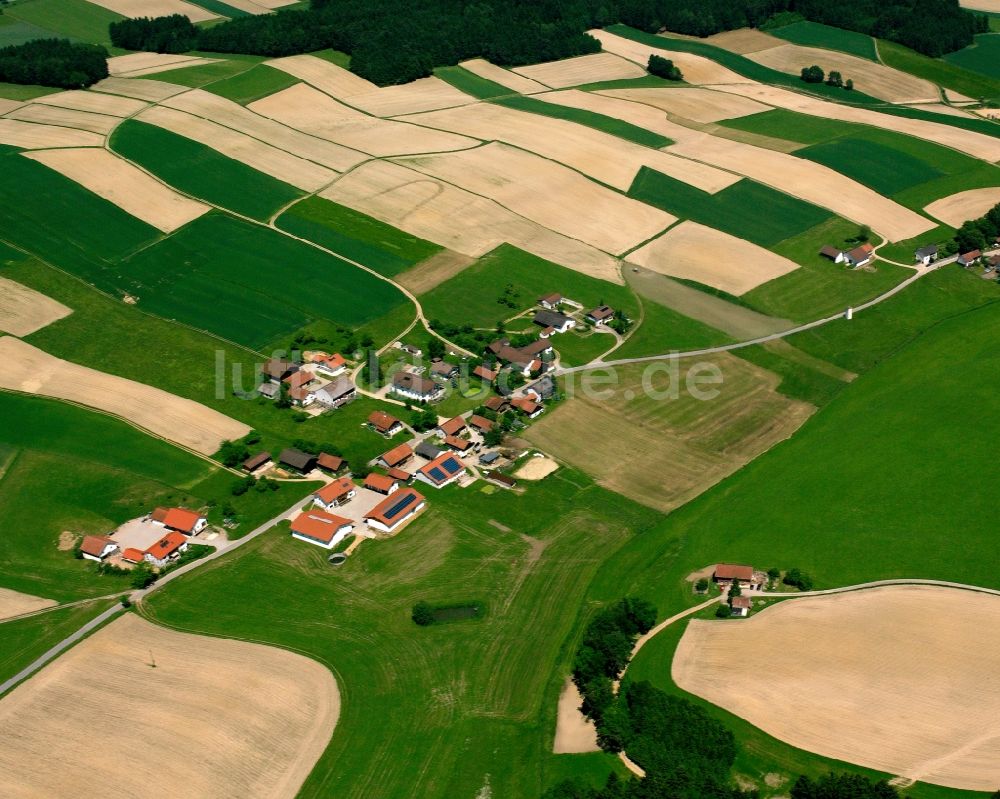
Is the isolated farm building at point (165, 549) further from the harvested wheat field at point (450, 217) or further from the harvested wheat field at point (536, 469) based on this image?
the harvested wheat field at point (450, 217)

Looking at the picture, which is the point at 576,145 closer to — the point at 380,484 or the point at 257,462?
the point at 380,484

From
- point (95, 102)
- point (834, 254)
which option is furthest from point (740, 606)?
point (95, 102)

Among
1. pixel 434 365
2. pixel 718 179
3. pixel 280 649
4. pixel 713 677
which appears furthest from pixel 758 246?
pixel 280 649

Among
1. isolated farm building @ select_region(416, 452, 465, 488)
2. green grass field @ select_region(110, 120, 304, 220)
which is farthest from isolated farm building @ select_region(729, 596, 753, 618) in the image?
green grass field @ select_region(110, 120, 304, 220)

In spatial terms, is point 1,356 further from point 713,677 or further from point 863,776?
point 863,776

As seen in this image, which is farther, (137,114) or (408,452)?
(137,114)

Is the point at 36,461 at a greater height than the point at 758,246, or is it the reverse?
the point at 758,246

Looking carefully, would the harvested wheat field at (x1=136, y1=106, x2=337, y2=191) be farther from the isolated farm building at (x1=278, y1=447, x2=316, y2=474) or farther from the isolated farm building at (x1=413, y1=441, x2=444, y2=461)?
the isolated farm building at (x1=413, y1=441, x2=444, y2=461)
